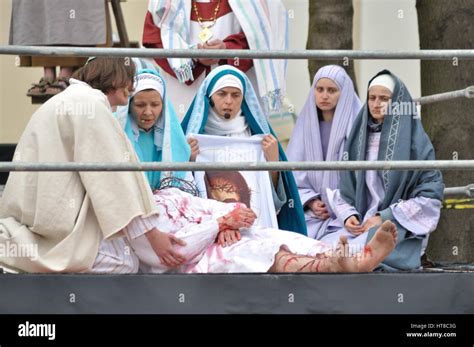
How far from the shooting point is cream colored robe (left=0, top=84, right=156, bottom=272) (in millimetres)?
4973

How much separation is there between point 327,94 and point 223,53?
2648mm

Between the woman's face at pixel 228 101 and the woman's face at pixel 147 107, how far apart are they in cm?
47

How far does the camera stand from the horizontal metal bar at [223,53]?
4.71 meters

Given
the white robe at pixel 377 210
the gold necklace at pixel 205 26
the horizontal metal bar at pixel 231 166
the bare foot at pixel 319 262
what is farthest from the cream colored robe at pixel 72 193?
the gold necklace at pixel 205 26

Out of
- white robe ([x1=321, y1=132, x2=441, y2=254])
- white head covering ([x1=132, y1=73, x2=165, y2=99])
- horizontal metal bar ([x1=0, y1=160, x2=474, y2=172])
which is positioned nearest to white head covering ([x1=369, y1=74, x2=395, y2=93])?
white robe ([x1=321, y1=132, x2=441, y2=254])

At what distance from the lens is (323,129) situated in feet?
24.2

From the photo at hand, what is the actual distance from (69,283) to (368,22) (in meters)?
Result: 7.76

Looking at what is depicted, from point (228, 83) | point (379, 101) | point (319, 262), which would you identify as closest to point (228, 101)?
point (228, 83)

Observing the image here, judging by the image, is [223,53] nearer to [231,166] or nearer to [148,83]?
[231,166]

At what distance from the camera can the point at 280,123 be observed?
9414 mm

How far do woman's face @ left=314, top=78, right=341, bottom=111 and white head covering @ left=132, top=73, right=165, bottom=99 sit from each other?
1.18 meters

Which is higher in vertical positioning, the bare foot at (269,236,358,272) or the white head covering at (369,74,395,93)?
the white head covering at (369,74,395,93)

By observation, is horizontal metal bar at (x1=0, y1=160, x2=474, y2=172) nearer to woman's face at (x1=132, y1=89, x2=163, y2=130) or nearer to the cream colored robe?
the cream colored robe

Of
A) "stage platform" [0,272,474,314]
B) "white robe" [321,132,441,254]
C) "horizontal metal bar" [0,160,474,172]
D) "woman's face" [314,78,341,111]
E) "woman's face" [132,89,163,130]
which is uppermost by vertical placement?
"woman's face" [314,78,341,111]
